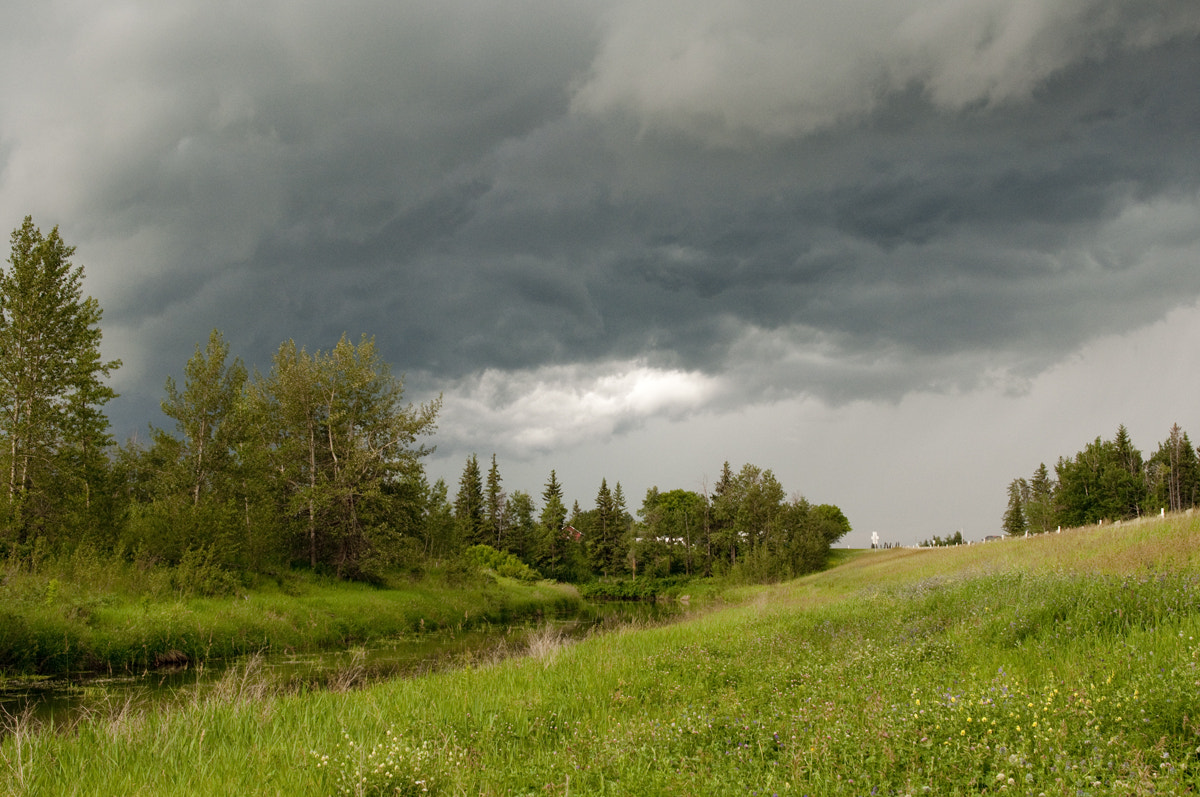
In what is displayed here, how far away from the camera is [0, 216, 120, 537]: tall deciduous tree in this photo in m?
23.5

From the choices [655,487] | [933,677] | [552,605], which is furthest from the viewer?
[655,487]

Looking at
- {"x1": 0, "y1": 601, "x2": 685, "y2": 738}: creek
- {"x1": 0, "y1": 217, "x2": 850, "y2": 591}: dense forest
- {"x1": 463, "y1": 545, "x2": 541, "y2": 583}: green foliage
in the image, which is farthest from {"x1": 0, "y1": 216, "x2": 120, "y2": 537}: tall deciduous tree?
{"x1": 463, "y1": 545, "x2": 541, "y2": 583}: green foliage

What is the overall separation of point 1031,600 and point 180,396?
3664 centimetres

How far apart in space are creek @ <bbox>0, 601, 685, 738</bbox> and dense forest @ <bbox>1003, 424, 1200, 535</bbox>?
3184 inches

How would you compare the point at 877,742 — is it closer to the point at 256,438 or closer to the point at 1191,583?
the point at 1191,583

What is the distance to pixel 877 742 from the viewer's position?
17.7 feet

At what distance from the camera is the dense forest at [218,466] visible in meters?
23.9

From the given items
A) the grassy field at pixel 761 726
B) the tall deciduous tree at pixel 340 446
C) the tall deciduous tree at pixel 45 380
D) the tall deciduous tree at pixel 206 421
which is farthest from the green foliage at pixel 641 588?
the grassy field at pixel 761 726

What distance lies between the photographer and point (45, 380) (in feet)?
80.6

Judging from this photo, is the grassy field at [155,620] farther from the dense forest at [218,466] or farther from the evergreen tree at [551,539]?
the evergreen tree at [551,539]

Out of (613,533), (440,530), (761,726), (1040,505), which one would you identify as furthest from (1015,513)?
(761,726)

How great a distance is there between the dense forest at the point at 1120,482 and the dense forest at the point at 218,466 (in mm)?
40117

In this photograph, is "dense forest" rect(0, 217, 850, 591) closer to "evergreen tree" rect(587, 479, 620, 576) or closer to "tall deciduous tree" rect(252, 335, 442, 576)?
"tall deciduous tree" rect(252, 335, 442, 576)

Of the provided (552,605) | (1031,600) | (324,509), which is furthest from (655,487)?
(1031,600)
